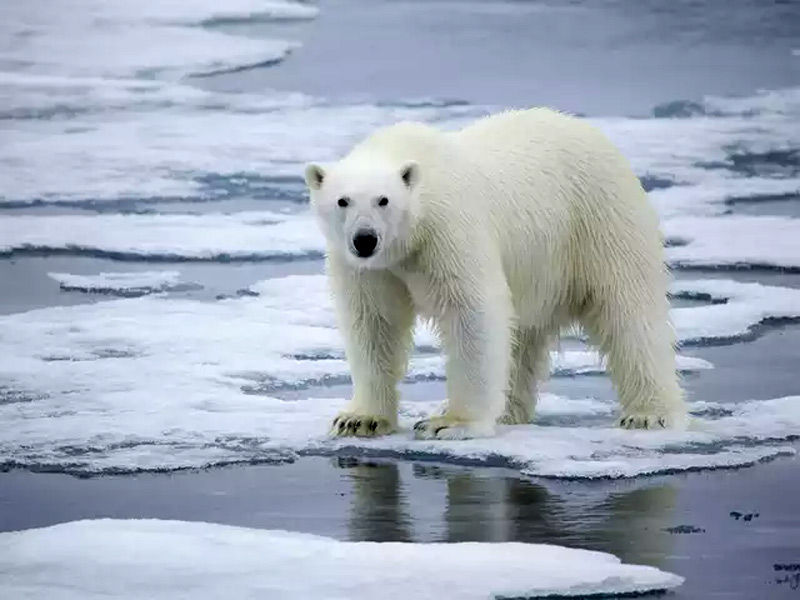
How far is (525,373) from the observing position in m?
5.66

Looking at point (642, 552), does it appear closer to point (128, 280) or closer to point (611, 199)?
point (611, 199)

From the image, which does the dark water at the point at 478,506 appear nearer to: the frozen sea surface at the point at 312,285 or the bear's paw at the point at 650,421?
the frozen sea surface at the point at 312,285

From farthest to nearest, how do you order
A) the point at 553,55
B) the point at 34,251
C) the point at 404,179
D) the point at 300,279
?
the point at 553,55 → the point at 34,251 → the point at 300,279 → the point at 404,179

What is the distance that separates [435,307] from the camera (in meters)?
5.20

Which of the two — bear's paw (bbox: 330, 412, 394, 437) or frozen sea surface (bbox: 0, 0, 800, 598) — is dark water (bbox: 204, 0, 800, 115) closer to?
frozen sea surface (bbox: 0, 0, 800, 598)

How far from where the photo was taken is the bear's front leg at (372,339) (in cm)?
525

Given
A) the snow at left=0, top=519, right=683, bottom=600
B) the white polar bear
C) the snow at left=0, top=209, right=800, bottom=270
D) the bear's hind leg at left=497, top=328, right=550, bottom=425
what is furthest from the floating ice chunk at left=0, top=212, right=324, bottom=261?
the snow at left=0, top=519, right=683, bottom=600

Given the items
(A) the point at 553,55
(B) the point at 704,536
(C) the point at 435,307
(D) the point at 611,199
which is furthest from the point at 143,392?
(A) the point at 553,55

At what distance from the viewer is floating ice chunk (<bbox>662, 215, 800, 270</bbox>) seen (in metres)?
8.70

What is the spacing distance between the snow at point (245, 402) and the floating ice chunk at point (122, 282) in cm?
40

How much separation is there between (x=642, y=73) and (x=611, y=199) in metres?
8.21

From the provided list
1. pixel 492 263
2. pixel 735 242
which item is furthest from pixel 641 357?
pixel 735 242

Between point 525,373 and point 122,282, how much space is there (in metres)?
3.17

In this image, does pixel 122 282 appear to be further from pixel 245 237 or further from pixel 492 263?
pixel 492 263
